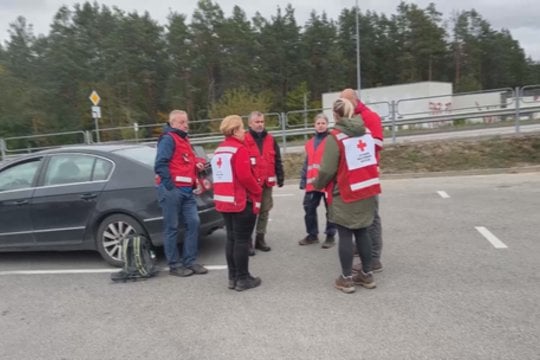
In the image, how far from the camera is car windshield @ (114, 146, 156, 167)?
233 inches

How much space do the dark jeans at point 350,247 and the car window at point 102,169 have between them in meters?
2.87

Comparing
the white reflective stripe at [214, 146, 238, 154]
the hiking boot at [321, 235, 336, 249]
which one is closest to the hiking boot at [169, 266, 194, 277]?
the white reflective stripe at [214, 146, 238, 154]

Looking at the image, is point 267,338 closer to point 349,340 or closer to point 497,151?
point 349,340

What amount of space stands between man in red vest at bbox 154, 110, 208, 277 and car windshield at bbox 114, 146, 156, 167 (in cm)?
71

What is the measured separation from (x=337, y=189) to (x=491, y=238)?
108 inches

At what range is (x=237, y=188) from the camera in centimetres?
468

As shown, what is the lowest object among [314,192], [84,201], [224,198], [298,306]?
[298,306]

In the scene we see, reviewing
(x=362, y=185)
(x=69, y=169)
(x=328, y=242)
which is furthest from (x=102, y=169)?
(x=362, y=185)

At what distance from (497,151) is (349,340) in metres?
10.7

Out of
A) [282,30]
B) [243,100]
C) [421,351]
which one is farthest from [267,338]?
[282,30]

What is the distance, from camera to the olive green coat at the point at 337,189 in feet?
14.6

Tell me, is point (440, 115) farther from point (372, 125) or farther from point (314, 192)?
point (372, 125)

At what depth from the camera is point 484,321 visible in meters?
3.84

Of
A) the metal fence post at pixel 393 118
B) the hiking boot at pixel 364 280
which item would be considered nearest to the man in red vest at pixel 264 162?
the hiking boot at pixel 364 280
